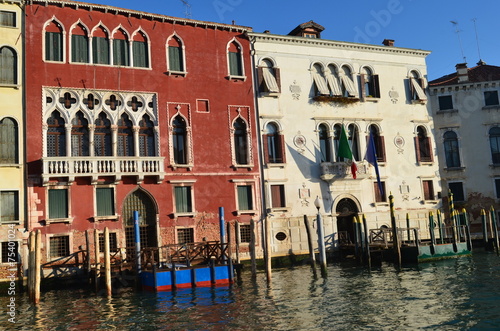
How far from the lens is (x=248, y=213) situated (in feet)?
81.3

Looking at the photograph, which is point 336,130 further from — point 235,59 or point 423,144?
point 235,59

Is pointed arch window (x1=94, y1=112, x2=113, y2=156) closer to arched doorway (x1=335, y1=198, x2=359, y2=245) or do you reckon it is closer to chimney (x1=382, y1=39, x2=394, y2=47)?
arched doorway (x1=335, y1=198, x2=359, y2=245)

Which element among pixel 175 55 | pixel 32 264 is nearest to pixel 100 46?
pixel 175 55

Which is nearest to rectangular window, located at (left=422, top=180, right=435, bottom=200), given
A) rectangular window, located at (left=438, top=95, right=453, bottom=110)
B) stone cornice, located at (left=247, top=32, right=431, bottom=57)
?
rectangular window, located at (left=438, top=95, right=453, bottom=110)

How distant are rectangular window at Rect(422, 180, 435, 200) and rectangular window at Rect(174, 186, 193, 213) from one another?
13.0 meters

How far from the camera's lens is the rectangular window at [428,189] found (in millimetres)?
29062

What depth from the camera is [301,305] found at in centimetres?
1470

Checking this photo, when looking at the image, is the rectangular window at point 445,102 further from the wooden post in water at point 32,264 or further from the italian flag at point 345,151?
the wooden post in water at point 32,264

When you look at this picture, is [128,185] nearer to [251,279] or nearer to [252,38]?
[251,279]

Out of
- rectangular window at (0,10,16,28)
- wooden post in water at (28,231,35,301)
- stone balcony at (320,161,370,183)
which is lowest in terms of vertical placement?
wooden post in water at (28,231,35,301)

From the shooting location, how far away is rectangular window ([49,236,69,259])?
21.1m

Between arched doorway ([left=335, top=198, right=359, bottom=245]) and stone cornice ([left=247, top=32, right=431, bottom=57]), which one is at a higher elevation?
stone cornice ([left=247, top=32, right=431, bottom=57])

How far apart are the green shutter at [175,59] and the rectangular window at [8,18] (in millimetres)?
6488

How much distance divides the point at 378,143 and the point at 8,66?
17959 mm
